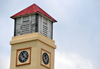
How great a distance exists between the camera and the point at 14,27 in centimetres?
4791

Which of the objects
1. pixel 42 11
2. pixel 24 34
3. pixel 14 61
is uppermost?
pixel 42 11

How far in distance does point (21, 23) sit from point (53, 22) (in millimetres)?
4427

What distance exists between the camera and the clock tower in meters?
45.3

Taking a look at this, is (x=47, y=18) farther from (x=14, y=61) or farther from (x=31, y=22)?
(x=14, y=61)

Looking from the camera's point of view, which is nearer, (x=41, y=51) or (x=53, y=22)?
(x=41, y=51)

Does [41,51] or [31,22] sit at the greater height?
[31,22]

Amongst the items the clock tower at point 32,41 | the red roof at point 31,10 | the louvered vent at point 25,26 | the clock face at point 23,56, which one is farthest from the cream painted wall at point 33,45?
the red roof at point 31,10

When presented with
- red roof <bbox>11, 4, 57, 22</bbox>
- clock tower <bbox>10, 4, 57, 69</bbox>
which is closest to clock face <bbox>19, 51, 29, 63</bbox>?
clock tower <bbox>10, 4, 57, 69</bbox>

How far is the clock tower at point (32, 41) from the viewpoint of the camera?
149 ft

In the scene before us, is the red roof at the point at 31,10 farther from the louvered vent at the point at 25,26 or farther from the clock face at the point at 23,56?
the clock face at the point at 23,56

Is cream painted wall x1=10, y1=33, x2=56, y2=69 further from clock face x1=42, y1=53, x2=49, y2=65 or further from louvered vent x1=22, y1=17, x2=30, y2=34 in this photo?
clock face x1=42, y1=53, x2=49, y2=65

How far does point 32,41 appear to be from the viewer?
45.9m

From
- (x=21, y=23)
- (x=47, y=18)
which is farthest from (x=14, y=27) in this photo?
(x=47, y=18)

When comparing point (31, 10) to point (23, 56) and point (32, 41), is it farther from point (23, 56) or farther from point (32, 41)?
point (23, 56)
